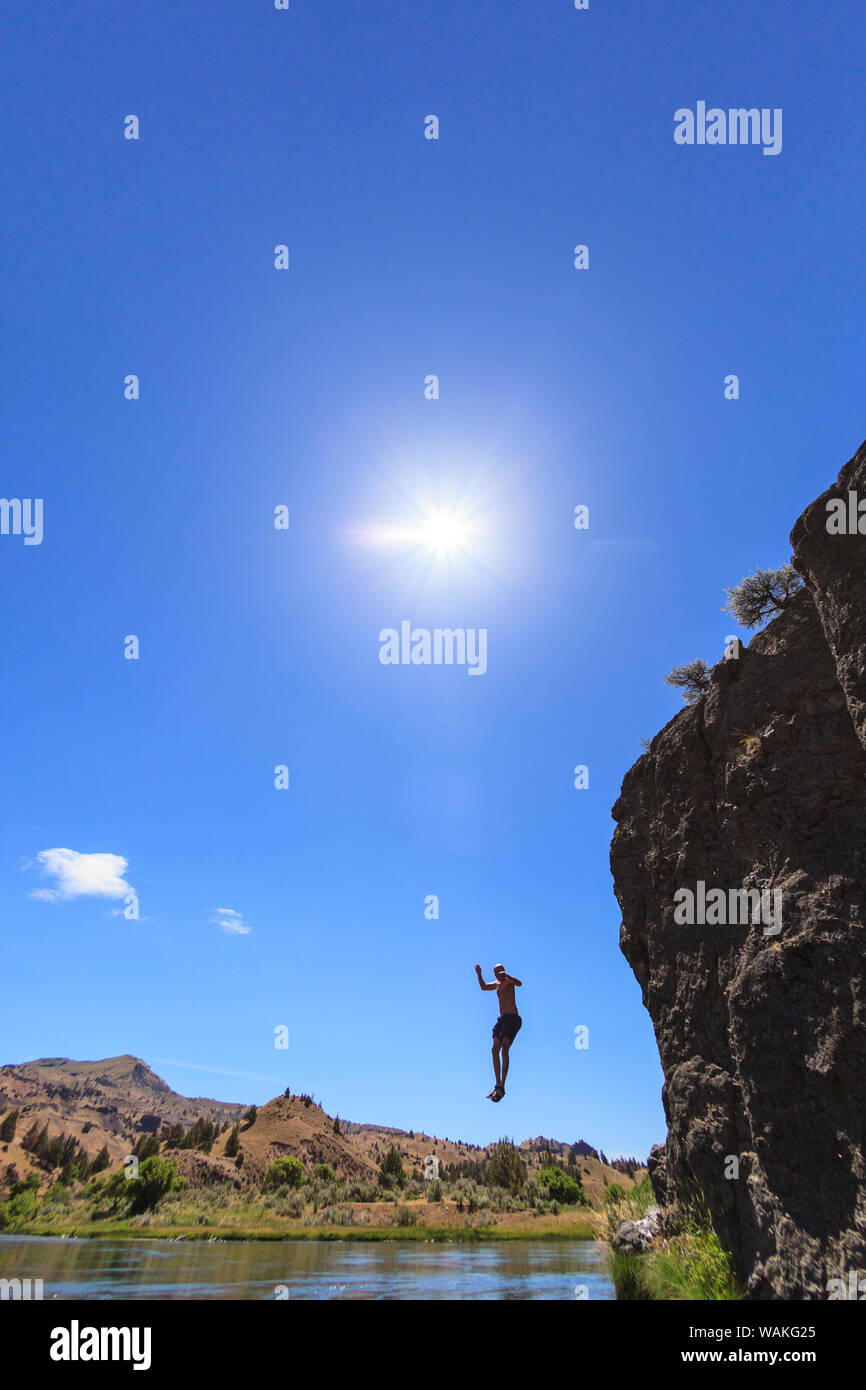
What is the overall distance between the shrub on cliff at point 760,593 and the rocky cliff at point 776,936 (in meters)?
2.34

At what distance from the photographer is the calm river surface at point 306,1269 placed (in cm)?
1391

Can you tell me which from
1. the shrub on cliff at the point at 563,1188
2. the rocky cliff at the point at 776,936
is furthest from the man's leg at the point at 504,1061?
the shrub on cliff at the point at 563,1188

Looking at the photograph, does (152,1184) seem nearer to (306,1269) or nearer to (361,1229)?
(361,1229)

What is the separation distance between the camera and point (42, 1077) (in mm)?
90375

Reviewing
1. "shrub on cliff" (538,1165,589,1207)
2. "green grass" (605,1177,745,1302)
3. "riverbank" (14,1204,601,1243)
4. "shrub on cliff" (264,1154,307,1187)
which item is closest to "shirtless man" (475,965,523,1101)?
"green grass" (605,1177,745,1302)

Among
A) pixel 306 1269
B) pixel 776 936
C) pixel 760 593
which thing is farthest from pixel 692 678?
pixel 306 1269

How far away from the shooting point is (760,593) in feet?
48.5

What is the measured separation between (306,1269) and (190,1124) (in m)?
79.5

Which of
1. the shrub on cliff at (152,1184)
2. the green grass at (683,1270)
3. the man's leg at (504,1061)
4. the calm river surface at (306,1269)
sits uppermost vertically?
the man's leg at (504,1061)

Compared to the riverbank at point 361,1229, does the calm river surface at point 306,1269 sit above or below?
above

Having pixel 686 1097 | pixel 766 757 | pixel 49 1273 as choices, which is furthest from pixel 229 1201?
pixel 766 757

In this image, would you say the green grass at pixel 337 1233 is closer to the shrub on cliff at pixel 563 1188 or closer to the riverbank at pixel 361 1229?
the riverbank at pixel 361 1229
